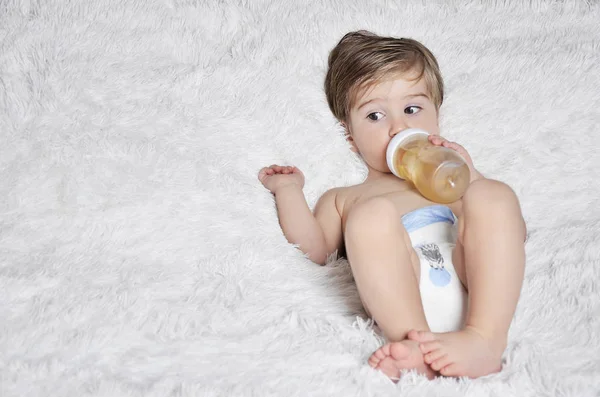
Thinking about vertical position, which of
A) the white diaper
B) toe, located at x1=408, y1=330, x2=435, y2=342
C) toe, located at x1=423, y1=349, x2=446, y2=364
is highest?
toe, located at x1=408, y1=330, x2=435, y2=342

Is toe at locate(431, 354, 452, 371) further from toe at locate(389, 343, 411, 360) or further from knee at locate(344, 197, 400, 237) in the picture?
knee at locate(344, 197, 400, 237)

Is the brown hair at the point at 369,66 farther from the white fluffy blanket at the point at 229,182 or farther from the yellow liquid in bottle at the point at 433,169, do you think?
the yellow liquid in bottle at the point at 433,169

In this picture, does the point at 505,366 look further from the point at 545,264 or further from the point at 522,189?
the point at 522,189

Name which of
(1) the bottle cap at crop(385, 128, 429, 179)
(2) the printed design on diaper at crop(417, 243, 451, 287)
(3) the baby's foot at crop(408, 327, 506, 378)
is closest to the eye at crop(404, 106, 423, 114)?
(1) the bottle cap at crop(385, 128, 429, 179)

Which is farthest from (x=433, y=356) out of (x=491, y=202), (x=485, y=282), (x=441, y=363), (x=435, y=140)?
(x=435, y=140)

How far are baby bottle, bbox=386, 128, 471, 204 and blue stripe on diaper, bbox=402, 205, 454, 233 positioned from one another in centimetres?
2

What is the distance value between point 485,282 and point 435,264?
0.51 ft

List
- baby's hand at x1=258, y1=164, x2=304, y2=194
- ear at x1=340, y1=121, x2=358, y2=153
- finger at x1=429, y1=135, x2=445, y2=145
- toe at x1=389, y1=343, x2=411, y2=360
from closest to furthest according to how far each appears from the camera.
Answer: toe at x1=389, y1=343, x2=411, y2=360, finger at x1=429, y1=135, x2=445, y2=145, baby's hand at x1=258, y1=164, x2=304, y2=194, ear at x1=340, y1=121, x2=358, y2=153

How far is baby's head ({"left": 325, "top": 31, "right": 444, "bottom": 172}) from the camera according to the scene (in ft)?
5.70

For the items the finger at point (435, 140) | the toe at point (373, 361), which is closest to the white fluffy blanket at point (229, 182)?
the toe at point (373, 361)

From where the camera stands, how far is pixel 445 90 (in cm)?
192

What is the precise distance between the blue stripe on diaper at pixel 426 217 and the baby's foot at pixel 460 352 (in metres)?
0.34

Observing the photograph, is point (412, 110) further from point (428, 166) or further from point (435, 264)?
point (435, 264)

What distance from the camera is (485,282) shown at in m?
1.26
